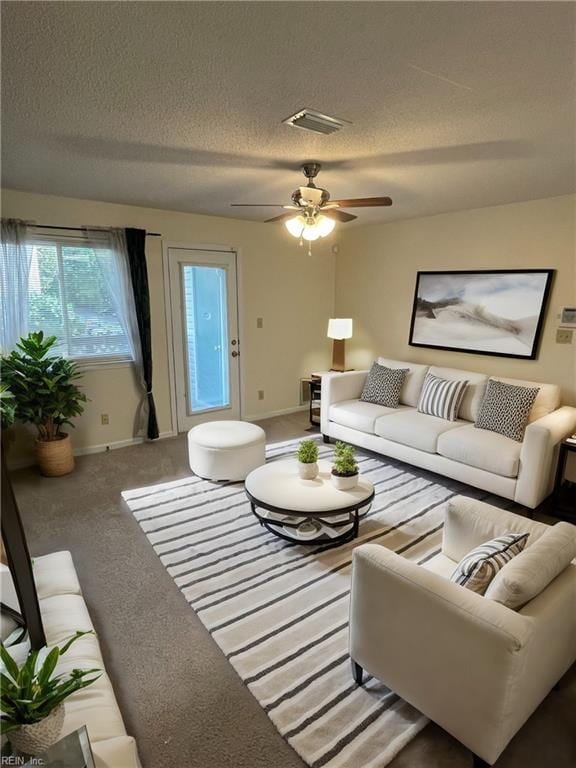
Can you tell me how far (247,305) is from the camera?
16.4 feet

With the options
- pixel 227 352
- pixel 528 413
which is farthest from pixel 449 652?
pixel 227 352

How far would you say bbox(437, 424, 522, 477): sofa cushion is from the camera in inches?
120

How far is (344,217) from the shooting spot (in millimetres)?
2967

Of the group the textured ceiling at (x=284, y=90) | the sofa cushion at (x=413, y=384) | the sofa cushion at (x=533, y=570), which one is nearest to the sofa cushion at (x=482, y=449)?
Result: the sofa cushion at (x=413, y=384)

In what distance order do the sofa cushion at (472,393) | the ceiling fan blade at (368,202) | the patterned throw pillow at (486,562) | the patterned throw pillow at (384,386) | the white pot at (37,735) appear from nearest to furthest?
the white pot at (37,735) → the patterned throw pillow at (486,562) → the ceiling fan blade at (368,202) → the sofa cushion at (472,393) → the patterned throw pillow at (384,386)

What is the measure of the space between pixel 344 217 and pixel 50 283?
2.71 m

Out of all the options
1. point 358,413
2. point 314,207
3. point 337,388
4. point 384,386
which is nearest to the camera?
point 314,207

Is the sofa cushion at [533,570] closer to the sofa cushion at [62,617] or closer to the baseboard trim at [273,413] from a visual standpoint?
the sofa cushion at [62,617]

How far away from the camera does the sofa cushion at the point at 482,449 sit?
9.97 feet

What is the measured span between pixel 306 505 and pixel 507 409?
1.93 meters

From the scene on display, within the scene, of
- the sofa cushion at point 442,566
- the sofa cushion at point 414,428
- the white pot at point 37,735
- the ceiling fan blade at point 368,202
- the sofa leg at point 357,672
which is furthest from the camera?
the sofa cushion at point 414,428

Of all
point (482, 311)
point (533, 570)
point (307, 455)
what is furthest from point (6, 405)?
point (482, 311)

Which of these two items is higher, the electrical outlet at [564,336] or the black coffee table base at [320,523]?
the electrical outlet at [564,336]

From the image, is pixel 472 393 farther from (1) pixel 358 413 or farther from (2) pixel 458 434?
(1) pixel 358 413
